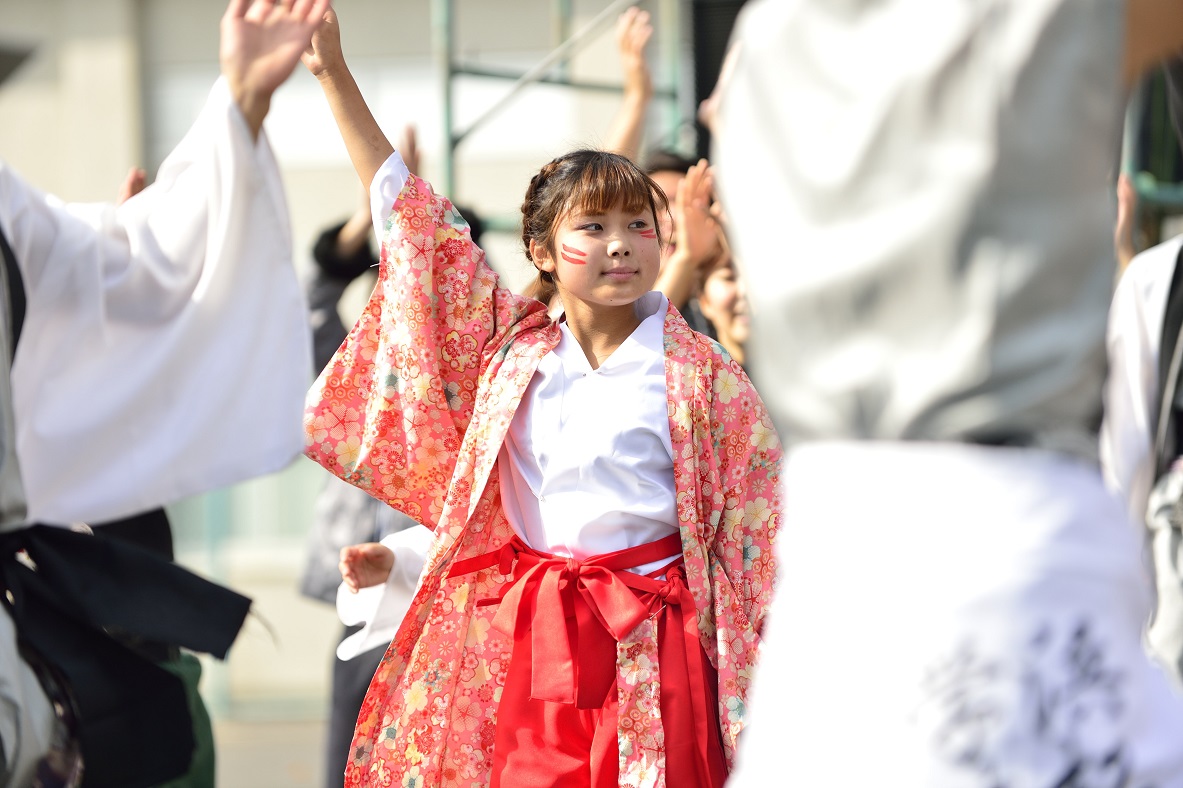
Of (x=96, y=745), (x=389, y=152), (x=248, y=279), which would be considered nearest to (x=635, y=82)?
(x=389, y=152)

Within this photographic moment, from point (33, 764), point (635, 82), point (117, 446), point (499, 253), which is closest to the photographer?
point (33, 764)

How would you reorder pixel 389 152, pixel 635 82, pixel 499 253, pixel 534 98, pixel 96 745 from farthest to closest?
1. pixel 534 98
2. pixel 499 253
3. pixel 635 82
4. pixel 389 152
5. pixel 96 745

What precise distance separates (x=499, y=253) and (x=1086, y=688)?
19.6 feet

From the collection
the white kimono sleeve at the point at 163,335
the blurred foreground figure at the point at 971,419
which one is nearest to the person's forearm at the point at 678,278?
the white kimono sleeve at the point at 163,335

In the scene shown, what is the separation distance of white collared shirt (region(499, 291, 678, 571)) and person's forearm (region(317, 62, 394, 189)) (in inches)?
19.7

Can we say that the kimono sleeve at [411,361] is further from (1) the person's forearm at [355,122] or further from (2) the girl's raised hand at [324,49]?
(2) the girl's raised hand at [324,49]

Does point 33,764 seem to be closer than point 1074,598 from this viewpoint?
No

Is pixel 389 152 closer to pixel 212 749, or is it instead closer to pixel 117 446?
pixel 117 446

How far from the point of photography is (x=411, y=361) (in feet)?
9.02

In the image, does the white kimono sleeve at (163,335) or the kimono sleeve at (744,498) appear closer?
the white kimono sleeve at (163,335)

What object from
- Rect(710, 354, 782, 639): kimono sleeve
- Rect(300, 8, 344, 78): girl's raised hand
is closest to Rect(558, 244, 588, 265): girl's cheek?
Rect(710, 354, 782, 639): kimono sleeve

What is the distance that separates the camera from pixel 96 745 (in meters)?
1.92

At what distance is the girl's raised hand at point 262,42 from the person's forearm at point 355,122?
473 millimetres

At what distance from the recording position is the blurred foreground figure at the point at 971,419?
1.19 metres
